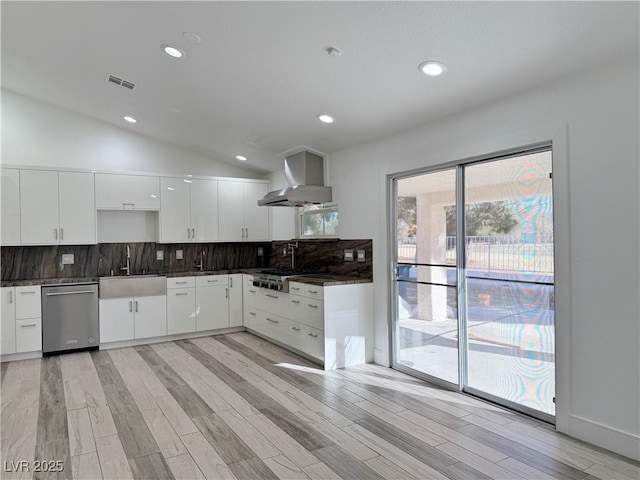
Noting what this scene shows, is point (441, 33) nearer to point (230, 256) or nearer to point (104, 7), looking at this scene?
point (104, 7)

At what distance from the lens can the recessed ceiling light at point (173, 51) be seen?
3.38 m

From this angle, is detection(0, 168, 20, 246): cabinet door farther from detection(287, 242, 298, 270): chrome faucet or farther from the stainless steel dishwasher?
detection(287, 242, 298, 270): chrome faucet

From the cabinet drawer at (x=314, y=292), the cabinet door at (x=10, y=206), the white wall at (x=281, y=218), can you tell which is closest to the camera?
the cabinet drawer at (x=314, y=292)

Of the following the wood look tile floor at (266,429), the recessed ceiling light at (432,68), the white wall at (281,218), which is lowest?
the wood look tile floor at (266,429)

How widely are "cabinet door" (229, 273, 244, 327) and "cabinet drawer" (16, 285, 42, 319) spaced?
229 centimetres

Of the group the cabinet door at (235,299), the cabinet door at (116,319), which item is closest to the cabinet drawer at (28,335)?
the cabinet door at (116,319)

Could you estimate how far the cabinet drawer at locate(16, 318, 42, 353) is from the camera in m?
4.89

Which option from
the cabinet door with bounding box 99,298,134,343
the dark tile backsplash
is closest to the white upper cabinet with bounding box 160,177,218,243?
the dark tile backsplash

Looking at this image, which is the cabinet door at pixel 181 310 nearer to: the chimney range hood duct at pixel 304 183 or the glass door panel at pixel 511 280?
the chimney range hood duct at pixel 304 183

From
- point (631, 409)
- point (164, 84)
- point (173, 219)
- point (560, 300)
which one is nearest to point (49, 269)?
point (173, 219)

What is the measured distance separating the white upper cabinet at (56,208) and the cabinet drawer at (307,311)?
105 inches

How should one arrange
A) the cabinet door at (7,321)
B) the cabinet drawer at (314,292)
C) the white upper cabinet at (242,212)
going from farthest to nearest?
the white upper cabinet at (242,212) < the cabinet door at (7,321) < the cabinet drawer at (314,292)

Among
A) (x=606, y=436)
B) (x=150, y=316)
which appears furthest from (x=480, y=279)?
(x=150, y=316)

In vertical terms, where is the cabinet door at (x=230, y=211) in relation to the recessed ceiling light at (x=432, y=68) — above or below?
below
